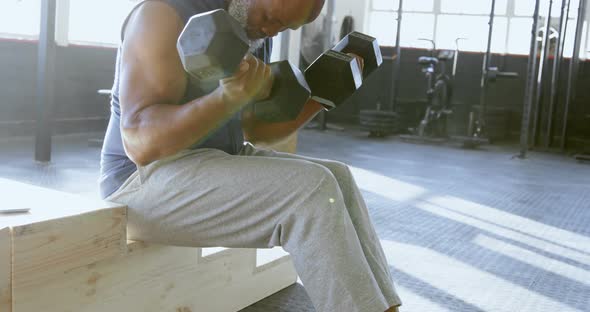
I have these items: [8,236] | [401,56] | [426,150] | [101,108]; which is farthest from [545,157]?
[8,236]

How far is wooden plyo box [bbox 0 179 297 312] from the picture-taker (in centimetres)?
108

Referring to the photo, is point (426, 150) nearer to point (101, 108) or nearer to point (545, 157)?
point (545, 157)

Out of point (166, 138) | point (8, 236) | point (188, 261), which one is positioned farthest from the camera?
point (188, 261)

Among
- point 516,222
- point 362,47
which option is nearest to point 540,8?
point 516,222

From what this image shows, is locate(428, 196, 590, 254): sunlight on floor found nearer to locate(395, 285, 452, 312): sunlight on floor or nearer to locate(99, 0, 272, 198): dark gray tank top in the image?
locate(395, 285, 452, 312): sunlight on floor

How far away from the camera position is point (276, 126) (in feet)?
5.35

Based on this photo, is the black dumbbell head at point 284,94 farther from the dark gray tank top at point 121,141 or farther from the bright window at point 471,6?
the bright window at point 471,6

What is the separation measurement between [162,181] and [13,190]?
0.31m

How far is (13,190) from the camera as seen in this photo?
1.34m

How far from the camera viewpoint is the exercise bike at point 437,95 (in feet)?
22.0

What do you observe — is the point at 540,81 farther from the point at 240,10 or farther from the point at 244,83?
the point at 244,83

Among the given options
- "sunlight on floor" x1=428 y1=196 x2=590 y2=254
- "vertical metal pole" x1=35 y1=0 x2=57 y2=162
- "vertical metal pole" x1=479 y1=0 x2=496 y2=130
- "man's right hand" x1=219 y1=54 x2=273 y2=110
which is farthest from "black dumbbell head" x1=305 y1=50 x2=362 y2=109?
"vertical metal pole" x1=479 y1=0 x2=496 y2=130

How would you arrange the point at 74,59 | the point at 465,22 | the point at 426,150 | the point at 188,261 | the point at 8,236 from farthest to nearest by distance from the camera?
1. the point at 465,22
2. the point at 426,150
3. the point at 74,59
4. the point at 188,261
5. the point at 8,236

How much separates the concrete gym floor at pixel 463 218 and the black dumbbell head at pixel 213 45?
35.6 inches
